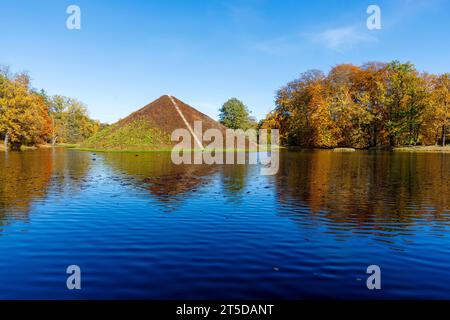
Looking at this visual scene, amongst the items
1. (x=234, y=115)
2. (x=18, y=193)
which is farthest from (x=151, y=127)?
(x=18, y=193)

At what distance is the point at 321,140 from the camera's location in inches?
4087

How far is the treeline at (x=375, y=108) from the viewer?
93.1 meters

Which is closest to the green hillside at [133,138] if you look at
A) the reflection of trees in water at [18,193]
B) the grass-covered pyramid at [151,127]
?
the grass-covered pyramid at [151,127]

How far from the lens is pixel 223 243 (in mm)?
12148

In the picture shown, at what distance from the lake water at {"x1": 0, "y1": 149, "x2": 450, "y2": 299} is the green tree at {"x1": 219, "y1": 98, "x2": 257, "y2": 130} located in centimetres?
13009

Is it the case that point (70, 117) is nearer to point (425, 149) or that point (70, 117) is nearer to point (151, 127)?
point (151, 127)

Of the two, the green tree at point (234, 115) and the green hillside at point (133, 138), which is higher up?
the green tree at point (234, 115)

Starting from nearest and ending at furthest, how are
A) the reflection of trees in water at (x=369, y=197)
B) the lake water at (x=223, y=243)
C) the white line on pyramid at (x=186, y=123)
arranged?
the lake water at (x=223, y=243)
the reflection of trees in water at (x=369, y=197)
the white line on pyramid at (x=186, y=123)

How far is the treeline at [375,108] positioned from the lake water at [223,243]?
3183 inches

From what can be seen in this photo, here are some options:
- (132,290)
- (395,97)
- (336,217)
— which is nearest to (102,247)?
(132,290)

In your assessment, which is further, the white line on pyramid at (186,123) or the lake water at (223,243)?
the white line on pyramid at (186,123)

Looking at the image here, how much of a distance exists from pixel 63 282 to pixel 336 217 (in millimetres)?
12186

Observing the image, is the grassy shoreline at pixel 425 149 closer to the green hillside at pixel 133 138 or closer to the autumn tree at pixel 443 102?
the autumn tree at pixel 443 102

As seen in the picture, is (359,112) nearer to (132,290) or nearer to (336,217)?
(336,217)
